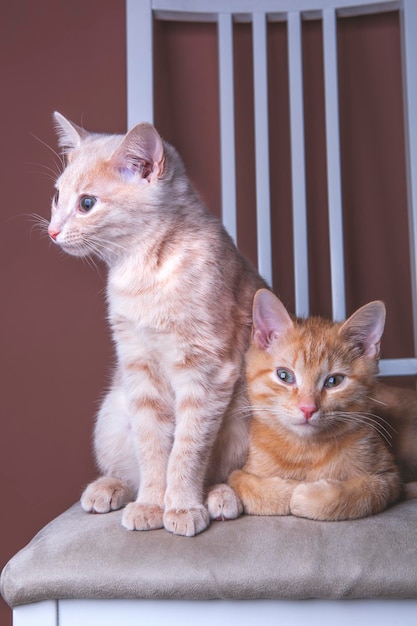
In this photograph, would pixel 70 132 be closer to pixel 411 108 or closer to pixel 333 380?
pixel 333 380

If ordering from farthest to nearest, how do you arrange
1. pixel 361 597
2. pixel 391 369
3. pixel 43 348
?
1. pixel 43 348
2. pixel 391 369
3. pixel 361 597

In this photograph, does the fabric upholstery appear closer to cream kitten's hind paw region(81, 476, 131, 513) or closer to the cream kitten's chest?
cream kitten's hind paw region(81, 476, 131, 513)

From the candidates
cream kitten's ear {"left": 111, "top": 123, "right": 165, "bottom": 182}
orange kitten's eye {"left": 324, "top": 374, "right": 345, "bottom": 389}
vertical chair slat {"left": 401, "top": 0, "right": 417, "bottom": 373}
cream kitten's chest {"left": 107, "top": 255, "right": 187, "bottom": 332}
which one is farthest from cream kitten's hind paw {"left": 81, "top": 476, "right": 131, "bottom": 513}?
vertical chair slat {"left": 401, "top": 0, "right": 417, "bottom": 373}

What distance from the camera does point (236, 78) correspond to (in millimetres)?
1696

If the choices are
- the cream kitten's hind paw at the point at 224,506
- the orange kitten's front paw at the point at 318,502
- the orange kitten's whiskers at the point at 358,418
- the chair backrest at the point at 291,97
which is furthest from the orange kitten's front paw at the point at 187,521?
the chair backrest at the point at 291,97

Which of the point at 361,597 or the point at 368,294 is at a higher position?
the point at 368,294

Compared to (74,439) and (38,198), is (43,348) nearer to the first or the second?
(74,439)

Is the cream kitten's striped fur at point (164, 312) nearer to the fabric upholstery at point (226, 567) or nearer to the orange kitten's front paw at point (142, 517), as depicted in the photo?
the orange kitten's front paw at point (142, 517)

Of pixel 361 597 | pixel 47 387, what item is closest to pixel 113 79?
pixel 47 387

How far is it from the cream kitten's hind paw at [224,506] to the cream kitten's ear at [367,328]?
11.8 inches

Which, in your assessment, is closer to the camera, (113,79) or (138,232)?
(138,232)

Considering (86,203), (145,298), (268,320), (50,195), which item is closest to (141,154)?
(86,203)

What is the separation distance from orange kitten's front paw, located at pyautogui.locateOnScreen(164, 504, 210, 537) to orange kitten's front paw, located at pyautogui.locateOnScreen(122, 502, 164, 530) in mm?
22

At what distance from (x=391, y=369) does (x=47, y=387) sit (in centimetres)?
80
